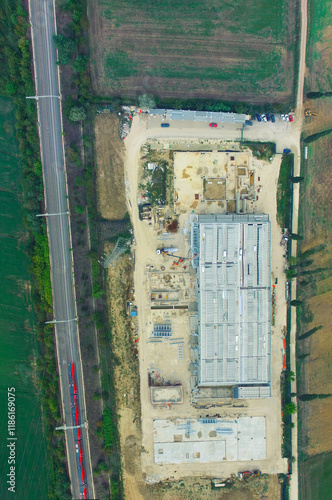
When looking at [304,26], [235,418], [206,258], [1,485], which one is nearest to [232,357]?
[235,418]

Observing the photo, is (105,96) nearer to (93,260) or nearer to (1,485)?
(93,260)

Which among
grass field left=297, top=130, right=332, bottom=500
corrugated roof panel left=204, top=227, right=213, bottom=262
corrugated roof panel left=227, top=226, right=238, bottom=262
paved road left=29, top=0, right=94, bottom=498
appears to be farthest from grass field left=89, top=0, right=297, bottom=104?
corrugated roof panel left=204, top=227, right=213, bottom=262

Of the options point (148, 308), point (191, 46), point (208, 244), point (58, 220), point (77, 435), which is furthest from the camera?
point (148, 308)

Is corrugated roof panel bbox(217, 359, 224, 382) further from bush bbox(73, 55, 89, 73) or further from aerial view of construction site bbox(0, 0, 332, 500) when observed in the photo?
bush bbox(73, 55, 89, 73)

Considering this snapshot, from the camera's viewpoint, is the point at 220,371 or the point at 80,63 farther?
the point at 220,371

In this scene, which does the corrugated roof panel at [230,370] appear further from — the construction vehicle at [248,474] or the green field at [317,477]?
the green field at [317,477]

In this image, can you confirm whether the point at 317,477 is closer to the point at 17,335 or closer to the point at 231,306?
the point at 231,306

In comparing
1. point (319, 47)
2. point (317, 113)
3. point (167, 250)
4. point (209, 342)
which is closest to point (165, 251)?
point (167, 250)
